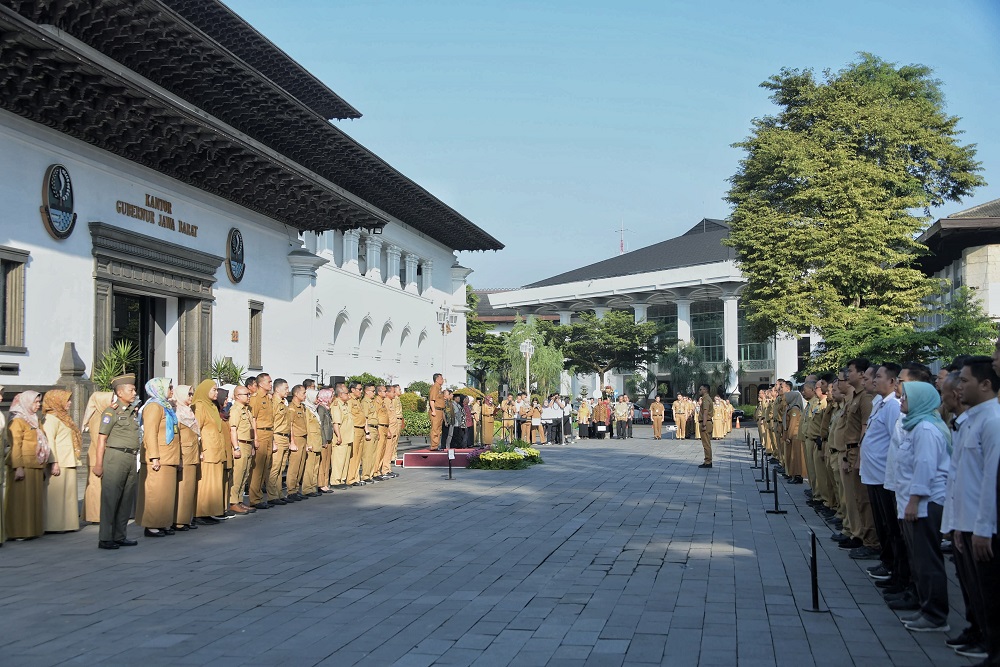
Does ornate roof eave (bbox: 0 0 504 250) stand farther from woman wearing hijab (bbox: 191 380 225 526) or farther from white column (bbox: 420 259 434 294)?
woman wearing hijab (bbox: 191 380 225 526)

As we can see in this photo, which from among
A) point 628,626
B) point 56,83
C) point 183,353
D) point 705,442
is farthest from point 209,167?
point 628,626

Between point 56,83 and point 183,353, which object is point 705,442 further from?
point 56,83

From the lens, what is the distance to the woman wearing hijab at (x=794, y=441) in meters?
20.0

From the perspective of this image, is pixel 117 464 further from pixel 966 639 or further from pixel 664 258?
pixel 664 258

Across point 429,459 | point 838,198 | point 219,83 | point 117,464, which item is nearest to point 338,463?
point 429,459

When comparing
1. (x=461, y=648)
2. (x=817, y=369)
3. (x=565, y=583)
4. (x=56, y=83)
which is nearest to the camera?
(x=461, y=648)

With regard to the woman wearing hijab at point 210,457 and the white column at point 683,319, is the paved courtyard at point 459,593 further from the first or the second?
the white column at point 683,319

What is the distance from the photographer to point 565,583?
9031 mm

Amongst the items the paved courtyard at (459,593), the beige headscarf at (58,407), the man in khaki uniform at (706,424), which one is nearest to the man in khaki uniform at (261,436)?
the paved courtyard at (459,593)

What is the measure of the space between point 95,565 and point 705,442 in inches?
620

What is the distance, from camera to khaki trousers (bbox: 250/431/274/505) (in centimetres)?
1500

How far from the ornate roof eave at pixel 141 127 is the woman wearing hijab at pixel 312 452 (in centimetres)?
670

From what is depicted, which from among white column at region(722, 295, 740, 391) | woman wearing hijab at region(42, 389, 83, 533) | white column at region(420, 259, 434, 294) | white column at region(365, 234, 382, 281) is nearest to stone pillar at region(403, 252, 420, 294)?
white column at region(420, 259, 434, 294)

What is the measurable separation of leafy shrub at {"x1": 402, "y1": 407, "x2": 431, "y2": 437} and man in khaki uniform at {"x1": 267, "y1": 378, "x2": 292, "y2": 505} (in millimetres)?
18827
